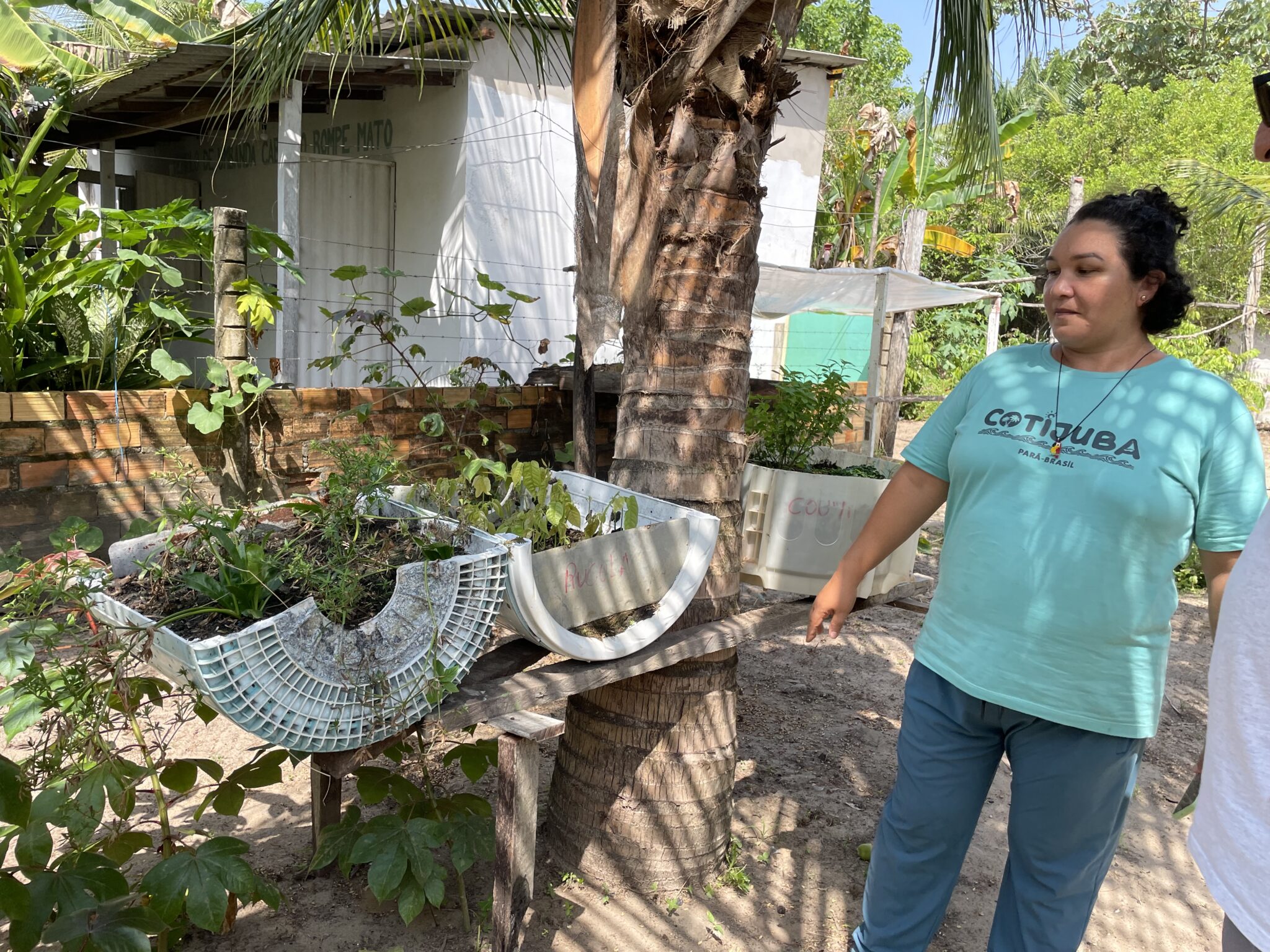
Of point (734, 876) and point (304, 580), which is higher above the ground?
point (304, 580)

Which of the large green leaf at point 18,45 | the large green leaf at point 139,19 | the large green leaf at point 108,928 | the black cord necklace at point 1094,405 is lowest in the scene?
the large green leaf at point 108,928

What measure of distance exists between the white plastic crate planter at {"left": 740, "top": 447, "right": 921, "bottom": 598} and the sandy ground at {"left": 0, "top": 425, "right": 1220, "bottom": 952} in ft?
3.02

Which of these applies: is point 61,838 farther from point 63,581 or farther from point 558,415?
point 558,415

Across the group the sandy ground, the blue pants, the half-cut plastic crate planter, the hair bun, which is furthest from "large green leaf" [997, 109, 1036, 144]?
the half-cut plastic crate planter

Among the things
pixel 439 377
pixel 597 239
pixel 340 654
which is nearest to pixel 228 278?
pixel 439 377

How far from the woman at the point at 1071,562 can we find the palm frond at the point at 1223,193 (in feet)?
44.1

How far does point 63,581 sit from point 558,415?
15.8 feet

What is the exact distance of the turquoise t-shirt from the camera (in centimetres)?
194

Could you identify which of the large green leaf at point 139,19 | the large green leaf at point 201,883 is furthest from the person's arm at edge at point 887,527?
the large green leaf at point 139,19

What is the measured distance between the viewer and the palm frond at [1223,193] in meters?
13.7

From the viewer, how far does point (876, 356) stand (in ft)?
26.5

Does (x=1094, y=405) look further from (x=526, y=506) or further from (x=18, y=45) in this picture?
(x=18, y=45)

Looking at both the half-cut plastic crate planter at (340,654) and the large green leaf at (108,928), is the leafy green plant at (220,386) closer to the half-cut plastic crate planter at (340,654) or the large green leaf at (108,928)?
the half-cut plastic crate planter at (340,654)

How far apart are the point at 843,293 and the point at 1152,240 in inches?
261
